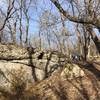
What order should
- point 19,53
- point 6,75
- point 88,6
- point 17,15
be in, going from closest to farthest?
point 88,6
point 6,75
point 19,53
point 17,15

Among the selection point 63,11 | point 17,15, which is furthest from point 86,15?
point 17,15

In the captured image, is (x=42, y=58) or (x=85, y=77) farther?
(x=42, y=58)

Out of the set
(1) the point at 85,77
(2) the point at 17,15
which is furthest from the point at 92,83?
(2) the point at 17,15

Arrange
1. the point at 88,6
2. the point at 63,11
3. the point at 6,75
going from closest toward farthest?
the point at 63,11, the point at 88,6, the point at 6,75

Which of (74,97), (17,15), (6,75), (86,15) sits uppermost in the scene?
(17,15)

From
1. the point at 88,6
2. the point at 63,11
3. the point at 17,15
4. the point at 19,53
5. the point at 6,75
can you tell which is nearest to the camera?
the point at 63,11

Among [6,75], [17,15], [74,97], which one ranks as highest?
[17,15]

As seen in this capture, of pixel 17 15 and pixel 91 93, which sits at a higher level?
pixel 17 15

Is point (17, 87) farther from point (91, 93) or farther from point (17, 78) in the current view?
point (91, 93)

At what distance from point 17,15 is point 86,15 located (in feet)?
62.2

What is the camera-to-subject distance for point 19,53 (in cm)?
1416

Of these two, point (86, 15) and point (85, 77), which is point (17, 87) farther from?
point (86, 15)

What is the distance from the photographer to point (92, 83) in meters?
12.6

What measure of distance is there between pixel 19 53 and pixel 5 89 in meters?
2.16
